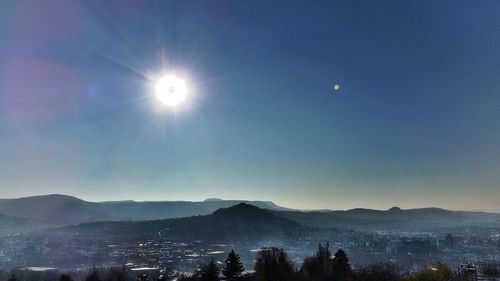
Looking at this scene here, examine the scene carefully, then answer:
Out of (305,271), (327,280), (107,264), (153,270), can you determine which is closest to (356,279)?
(327,280)

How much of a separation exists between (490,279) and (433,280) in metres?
19.9

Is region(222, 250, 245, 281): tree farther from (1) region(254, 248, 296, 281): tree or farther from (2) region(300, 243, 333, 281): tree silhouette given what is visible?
(2) region(300, 243, 333, 281): tree silhouette

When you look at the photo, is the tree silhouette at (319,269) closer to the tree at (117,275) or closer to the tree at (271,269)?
the tree at (271,269)

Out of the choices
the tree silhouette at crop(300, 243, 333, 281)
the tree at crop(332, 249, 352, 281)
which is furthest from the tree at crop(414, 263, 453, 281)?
the tree silhouette at crop(300, 243, 333, 281)

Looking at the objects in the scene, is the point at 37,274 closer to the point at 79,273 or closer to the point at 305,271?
the point at 79,273

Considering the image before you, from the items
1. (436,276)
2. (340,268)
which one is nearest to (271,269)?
(340,268)

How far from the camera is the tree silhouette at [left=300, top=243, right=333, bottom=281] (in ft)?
245

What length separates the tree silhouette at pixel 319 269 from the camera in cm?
7456

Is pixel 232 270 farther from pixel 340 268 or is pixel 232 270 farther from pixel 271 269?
pixel 340 268

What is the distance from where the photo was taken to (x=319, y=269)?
78.5 m

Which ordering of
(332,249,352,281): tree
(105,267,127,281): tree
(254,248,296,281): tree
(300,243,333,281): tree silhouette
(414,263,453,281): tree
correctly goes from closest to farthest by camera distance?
(254,248,296,281): tree, (414,263,453,281): tree, (332,249,352,281): tree, (300,243,333,281): tree silhouette, (105,267,127,281): tree

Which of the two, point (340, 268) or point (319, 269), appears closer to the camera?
point (340, 268)

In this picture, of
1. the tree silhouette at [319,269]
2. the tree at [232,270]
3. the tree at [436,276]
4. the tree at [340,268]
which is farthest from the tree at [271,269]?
the tree at [436,276]

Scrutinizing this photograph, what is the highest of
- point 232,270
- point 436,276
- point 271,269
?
point 232,270
